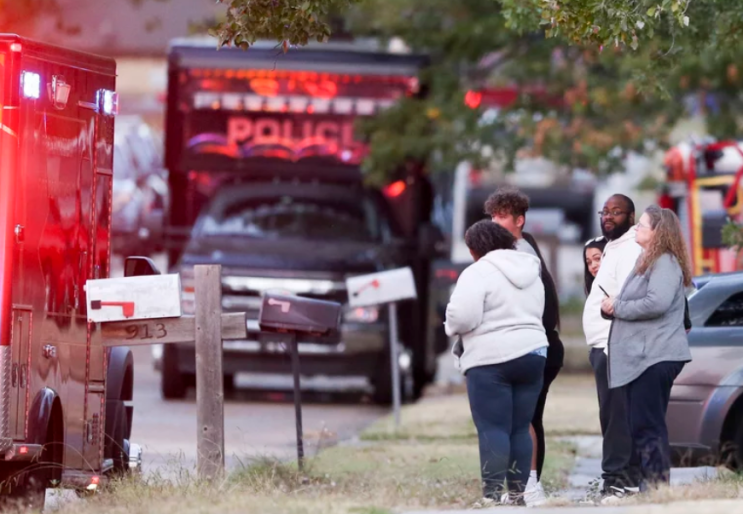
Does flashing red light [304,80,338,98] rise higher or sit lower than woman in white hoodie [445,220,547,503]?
higher

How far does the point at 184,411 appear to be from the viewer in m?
16.2

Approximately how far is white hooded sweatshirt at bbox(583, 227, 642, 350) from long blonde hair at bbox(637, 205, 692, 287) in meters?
0.14

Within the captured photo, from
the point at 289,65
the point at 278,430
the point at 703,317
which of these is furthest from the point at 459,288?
the point at 289,65

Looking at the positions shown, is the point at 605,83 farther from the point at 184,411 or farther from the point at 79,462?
the point at 79,462

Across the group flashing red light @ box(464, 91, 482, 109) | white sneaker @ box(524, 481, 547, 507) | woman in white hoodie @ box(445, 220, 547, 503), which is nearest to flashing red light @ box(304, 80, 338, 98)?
flashing red light @ box(464, 91, 482, 109)

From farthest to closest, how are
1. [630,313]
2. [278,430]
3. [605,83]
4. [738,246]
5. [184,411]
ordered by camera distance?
[605,83] → [184,411] → [278,430] → [738,246] → [630,313]

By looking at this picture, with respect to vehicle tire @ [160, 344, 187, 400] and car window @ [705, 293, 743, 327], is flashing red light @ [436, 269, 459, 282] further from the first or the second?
car window @ [705, 293, 743, 327]

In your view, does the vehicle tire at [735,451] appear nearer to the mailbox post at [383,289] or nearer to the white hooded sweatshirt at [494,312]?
the white hooded sweatshirt at [494,312]

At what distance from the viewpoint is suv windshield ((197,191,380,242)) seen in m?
17.8

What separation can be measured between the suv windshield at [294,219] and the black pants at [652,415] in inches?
350

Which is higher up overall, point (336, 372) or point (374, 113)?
point (374, 113)

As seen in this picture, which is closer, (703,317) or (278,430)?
(703,317)

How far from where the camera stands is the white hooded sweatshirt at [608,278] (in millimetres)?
9266

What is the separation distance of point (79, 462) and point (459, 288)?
93.4 inches
